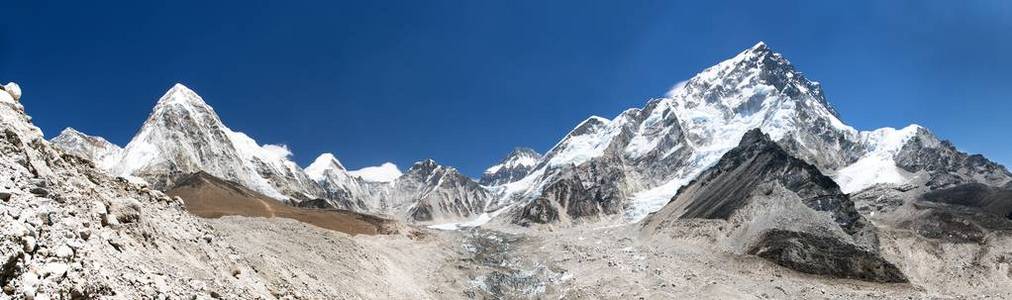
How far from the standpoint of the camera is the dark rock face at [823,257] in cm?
7356

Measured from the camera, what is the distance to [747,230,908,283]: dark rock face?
2896 inches

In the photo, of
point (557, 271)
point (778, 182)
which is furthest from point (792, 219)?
point (557, 271)

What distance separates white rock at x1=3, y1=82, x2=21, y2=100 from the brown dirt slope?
49.3 meters

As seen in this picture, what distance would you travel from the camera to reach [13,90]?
2573cm

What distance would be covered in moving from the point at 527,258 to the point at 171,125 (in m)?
138

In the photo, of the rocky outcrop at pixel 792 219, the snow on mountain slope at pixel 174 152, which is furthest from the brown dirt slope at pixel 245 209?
the rocky outcrop at pixel 792 219

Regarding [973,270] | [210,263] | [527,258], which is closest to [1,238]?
[210,263]

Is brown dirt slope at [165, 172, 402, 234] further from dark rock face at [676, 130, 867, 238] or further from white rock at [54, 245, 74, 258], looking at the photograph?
white rock at [54, 245, 74, 258]

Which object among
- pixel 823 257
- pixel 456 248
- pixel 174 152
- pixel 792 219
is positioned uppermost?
pixel 174 152

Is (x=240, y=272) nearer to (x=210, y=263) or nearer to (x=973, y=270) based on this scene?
(x=210, y=263)

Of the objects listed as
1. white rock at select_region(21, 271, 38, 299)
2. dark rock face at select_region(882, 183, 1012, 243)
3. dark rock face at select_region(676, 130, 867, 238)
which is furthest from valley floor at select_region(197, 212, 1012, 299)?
white rock at select_region(21, 271, 38, 299)

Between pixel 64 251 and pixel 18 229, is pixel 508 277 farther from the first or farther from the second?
pixel 18 229

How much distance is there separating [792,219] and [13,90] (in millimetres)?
86587

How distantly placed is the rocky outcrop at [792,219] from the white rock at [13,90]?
7467 cm
